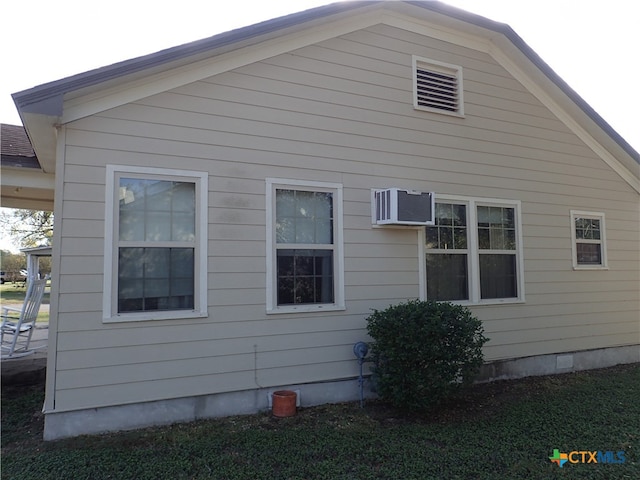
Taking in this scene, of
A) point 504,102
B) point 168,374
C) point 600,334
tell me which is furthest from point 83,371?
point 600,334

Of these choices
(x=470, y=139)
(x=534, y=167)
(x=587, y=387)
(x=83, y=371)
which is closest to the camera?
(x=83, y=371)

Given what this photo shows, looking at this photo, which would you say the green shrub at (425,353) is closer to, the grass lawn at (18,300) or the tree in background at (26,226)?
the grass lawn at (18,300)

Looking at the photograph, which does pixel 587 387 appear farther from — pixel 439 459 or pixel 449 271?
pixel 439 459

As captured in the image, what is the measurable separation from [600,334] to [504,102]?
415cm

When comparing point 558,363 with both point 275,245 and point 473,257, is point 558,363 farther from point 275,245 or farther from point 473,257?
point 275,245

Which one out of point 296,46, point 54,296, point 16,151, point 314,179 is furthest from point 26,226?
point 314,179

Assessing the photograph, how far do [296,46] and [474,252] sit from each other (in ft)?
11.9

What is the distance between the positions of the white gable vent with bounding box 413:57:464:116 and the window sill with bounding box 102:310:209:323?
3.93 metres

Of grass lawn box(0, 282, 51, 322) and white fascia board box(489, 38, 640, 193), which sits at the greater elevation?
white fascia board box(489, 38, 640, 193)

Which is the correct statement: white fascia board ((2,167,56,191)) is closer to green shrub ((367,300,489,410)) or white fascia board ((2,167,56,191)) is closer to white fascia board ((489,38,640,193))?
green shrub ((367,300,489,410))

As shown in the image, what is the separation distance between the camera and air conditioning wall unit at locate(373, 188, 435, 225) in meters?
5.25

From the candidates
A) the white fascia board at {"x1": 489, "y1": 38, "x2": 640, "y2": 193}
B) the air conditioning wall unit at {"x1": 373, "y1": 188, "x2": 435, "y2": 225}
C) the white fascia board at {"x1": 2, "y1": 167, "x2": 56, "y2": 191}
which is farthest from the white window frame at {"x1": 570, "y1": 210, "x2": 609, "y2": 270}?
the white fascia board at {"x1": 2, "y1": 167, "x2": 56, "y2": 191}

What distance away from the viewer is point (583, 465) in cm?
360

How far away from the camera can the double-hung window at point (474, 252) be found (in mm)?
5922
